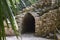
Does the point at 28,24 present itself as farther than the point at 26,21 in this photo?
Yes

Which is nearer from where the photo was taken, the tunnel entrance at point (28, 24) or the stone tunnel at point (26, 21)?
the stone tunnel at point (26, 21)

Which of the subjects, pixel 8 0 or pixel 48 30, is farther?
pixel 48 30

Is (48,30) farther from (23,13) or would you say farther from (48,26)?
(23,13)

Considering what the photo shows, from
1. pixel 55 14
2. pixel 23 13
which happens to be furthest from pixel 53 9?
pixel 23 13

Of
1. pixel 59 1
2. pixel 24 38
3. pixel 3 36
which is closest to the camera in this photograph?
pixel 3 36

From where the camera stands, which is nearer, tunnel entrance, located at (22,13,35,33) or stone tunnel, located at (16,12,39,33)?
stone tunnel, located at (16,12,39,33)

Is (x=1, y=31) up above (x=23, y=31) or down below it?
above

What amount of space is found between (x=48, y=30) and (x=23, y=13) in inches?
49.5

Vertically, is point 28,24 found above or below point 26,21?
below

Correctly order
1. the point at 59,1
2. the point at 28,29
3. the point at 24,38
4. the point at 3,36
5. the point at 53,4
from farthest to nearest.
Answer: the point at 28,29
the point at 53,4
the point at 59,1
the point at 24,38
the point at 3,36

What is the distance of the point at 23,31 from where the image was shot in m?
6.20

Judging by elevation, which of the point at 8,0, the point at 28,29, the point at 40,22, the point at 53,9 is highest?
the point at 8,0

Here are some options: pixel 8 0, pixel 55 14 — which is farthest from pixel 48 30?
pixel 8 0

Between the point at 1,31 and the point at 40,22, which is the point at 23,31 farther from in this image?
the point at 1,31
